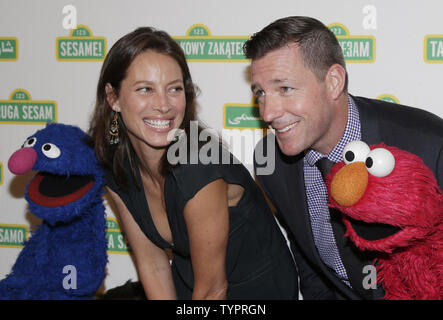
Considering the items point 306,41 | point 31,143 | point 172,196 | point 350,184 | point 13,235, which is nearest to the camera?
point 350,184

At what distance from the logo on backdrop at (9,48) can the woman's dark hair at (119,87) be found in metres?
0.58

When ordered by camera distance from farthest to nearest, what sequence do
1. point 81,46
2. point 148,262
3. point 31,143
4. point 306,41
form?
point 81,46 → point 148,262 → point 31,143 → point 306,41

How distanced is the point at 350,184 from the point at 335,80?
38cm

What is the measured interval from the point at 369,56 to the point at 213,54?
503 millimetres

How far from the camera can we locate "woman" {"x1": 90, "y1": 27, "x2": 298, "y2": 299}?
1.13 meters

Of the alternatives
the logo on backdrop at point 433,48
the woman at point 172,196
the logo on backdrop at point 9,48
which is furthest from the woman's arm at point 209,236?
the logo on backdrop at point 9,48

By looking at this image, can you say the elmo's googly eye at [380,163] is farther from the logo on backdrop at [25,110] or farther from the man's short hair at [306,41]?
the logo on backdrop at [25,110]

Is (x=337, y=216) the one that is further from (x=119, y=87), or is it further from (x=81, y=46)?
(x=81, y=46)

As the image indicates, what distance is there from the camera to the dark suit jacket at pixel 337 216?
3.46 feet

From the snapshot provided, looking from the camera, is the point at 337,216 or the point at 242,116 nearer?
the point at 337,216

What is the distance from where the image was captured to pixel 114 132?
132cm

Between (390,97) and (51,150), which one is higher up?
(390,97)

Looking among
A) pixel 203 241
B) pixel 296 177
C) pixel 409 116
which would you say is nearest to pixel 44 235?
pixel 203 241

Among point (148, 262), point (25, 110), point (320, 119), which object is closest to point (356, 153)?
point (320, 119)
